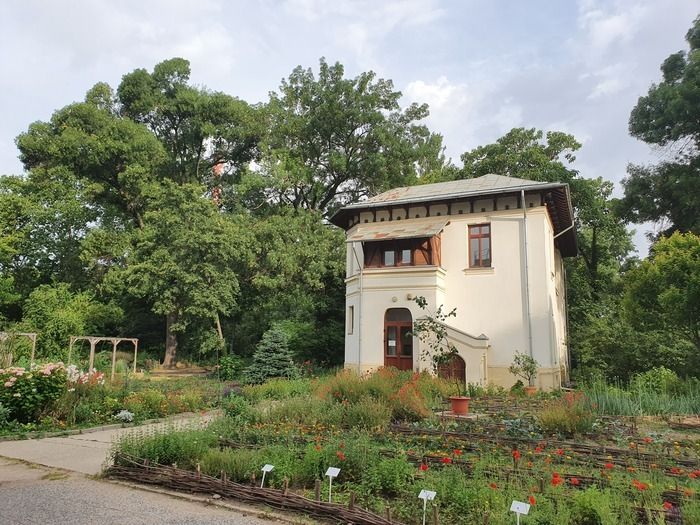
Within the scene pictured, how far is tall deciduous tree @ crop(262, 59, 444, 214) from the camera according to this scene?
1218 inches

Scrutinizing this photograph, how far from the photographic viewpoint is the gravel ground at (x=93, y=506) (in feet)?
15.4

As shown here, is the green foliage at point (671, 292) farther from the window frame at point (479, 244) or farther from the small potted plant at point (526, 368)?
the window frame at point (479, 244)

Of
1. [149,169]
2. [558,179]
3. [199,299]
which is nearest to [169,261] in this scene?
[199,299]

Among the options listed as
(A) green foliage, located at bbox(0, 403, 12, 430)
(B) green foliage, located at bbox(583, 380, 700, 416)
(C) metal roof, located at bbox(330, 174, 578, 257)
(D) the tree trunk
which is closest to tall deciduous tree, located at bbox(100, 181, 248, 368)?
(D) the tree trunk

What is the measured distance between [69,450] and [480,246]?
14.9m

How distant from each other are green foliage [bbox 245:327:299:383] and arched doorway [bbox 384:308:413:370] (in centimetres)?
366

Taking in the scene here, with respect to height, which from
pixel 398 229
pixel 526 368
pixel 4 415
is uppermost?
pixel 398 229

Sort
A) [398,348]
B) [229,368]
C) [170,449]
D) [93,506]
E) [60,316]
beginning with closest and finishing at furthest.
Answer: [93,506] < [170,449] < [398,348] < [229,368] < [60,316]

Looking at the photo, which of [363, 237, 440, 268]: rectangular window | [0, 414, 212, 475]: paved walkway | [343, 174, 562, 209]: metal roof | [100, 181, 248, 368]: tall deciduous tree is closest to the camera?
[0, 414, 212, 475]: paved walkway

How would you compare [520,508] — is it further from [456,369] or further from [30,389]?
[456,369]

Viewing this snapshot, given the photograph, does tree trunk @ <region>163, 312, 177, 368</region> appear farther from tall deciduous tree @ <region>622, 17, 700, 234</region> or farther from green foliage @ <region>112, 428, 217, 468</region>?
tall deciduous tree @ <region>622, 17, 700, 234</region>

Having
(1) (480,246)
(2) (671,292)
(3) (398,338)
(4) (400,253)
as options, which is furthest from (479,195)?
(2) (671,292)

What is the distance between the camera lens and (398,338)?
18.7m

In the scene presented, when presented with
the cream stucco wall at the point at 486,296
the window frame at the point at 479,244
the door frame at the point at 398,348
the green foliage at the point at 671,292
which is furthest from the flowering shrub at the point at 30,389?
the green foliage at the point at 671,292
